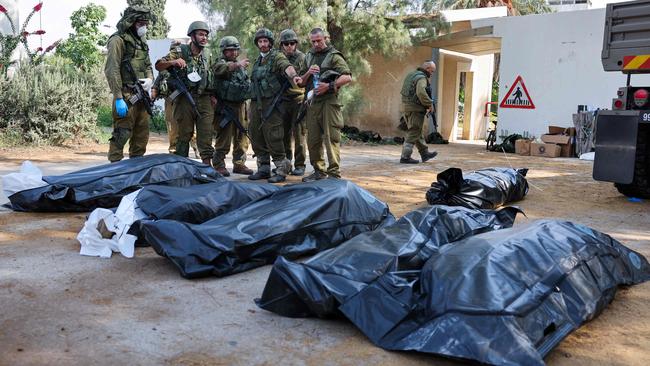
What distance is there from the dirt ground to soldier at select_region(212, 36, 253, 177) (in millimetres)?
3070

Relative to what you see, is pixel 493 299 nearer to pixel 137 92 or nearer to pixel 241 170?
pixel 137 92

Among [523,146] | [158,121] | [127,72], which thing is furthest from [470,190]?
[158,121]

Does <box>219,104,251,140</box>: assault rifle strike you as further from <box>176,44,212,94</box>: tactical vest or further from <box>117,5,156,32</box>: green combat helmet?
<box>117,5,156,32</box>: green combat helmet

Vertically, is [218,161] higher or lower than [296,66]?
lower

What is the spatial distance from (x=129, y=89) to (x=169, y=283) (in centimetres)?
364

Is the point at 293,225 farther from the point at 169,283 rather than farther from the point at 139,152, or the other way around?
the point at 139,152

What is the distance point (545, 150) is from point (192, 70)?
7.39 metres

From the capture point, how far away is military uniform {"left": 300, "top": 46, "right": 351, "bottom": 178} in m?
7.09

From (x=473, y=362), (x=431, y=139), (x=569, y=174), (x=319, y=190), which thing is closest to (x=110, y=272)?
(x=319, y=190)

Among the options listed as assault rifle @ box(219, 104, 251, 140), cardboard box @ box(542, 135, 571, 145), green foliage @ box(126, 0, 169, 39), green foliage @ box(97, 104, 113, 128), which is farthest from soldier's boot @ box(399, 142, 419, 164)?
green foliage @ box(126, 0, 169, 39)

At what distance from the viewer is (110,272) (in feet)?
12.7

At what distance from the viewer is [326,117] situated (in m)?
7.14

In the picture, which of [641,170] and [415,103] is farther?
[415,103]

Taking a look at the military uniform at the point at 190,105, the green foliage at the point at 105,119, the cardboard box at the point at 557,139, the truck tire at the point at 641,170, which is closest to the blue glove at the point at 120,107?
the military uniform at the point at 190,105
